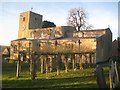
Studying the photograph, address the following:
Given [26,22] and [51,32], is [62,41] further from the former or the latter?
[26,22]

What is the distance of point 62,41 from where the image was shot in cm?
4091

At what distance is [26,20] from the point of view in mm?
59531

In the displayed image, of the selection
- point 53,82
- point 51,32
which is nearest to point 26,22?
point 51,32

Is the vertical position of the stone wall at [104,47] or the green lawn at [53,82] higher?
the stone wall at [104,47]

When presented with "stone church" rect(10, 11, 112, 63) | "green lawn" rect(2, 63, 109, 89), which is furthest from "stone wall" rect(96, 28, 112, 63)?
"green lawn" rect(2, 63, 109, 89)

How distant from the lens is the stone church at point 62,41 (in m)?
37.6

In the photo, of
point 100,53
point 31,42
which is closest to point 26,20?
point 31,42

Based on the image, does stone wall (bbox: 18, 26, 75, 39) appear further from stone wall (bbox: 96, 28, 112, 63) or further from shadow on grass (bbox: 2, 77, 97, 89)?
shadow on grass (bbox: 2, 77, 97, 89)

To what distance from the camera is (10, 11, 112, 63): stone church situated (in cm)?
3756

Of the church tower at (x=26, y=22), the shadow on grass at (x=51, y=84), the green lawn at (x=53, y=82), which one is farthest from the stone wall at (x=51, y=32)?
the shadow on grass at (x=51, y=84)

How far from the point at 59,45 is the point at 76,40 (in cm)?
337

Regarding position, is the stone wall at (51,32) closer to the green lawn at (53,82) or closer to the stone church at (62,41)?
the stone church at (62,41)

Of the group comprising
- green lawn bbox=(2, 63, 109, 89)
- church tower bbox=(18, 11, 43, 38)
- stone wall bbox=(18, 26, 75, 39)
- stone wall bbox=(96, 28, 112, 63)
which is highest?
church tower bbox=(18, 11, 43, 38)

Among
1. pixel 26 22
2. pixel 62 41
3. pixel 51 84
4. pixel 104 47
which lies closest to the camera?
pixel 51 84
